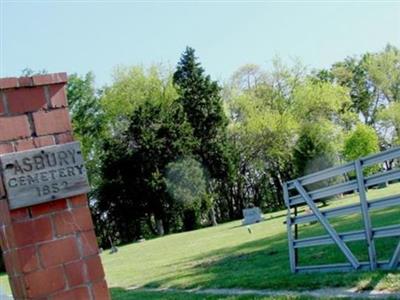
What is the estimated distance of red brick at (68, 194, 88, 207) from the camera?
7.89ft

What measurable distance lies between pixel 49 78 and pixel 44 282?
2.99 feet

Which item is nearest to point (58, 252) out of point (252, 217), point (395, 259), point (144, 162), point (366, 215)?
point (395, 259)

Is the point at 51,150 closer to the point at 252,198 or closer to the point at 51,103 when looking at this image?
the point at 51,103

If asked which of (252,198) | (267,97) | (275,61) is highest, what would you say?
(275,61)

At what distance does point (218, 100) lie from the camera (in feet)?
142

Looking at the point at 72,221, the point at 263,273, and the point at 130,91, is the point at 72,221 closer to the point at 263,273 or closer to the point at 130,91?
the point at 263,273

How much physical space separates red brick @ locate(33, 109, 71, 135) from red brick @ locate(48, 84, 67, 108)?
32mm

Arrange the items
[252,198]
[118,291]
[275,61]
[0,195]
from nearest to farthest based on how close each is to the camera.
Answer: [0,195] < [118,291] < [275,61] < [252,198]

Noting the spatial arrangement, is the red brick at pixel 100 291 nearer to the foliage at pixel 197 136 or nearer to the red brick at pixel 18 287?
the red brick at pixel 18 287

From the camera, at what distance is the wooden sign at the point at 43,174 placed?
2.31 m

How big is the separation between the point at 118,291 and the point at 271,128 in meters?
35.3

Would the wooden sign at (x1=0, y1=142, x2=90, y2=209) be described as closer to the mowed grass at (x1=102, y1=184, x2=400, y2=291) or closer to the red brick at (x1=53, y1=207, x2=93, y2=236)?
the red brick at (x1=53, y1=207, x2=93, y2=236)

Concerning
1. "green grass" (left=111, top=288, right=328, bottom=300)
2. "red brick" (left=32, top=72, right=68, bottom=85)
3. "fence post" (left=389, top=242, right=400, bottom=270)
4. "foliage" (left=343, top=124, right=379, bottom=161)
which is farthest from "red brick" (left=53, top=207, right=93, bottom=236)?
"foliage" (left=343, top=124, right=379, bottom=161)

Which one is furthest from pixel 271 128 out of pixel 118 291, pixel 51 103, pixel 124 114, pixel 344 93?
pixel 51 103
